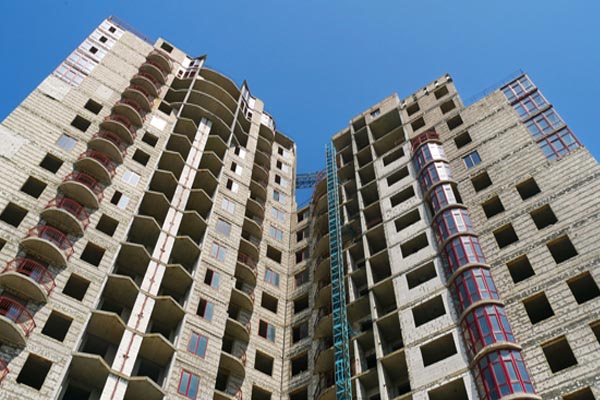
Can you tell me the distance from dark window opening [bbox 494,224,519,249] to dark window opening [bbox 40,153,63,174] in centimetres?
3271

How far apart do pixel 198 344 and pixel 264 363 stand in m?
8.23

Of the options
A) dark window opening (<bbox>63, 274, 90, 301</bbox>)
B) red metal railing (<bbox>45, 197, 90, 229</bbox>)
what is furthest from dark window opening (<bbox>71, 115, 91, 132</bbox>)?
dark window opening (<bbox>63, 274, 90, 301</bbox>)

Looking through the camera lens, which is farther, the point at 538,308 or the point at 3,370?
the point at 538,308

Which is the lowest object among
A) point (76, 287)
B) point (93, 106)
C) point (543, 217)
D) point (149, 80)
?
point (76, 287)

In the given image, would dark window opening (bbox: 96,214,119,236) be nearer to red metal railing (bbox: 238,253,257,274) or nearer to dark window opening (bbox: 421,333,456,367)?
red metal railing (bbox: 238,253,257,274)

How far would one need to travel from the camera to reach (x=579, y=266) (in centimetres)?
3481

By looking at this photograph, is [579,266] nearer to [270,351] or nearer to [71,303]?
[270,351]

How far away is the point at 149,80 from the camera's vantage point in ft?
189

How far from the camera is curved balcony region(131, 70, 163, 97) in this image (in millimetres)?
56519

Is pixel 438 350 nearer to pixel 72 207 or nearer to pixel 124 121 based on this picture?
pixel 72 207

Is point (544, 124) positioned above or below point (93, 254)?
above

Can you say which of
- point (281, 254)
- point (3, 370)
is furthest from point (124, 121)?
point (3, 370)

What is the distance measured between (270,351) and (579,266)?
2384 centimetres

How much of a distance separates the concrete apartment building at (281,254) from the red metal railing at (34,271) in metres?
0.13
